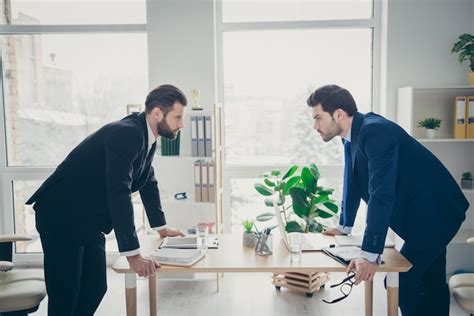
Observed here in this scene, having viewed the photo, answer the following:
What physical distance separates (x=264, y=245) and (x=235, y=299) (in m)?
1.41

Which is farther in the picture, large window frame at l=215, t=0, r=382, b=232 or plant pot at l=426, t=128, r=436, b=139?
large window frame at l=215, t=0, r=382, b=232

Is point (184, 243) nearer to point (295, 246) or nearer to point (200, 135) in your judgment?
point (295, 246)

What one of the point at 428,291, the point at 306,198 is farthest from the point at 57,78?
the point at 428,291

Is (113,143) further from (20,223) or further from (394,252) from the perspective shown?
(20,223)

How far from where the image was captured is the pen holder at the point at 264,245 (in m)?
2.48

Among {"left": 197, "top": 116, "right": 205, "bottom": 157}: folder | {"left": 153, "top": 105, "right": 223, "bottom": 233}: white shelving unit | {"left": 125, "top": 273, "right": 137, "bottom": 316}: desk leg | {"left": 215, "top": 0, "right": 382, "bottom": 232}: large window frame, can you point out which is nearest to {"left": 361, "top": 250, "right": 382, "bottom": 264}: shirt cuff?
{"left": 125, "top": 273, "right": 137, "bottom": 316}: desk leg

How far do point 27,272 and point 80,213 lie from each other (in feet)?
2.55

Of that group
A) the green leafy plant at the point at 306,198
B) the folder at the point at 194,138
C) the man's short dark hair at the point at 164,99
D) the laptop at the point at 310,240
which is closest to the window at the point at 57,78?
the folder at the point at 194,138

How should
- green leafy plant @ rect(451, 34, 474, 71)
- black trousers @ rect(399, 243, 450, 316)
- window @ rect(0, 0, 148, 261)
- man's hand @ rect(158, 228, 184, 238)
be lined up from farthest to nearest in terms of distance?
1. window @ rect(0, 0, 148, 261)
2. green leafy plant @ rect(451, 34, 474, 71)
3. man's hand @ rect(158, 228, 184, 238)
4. black trousers @ rect(399, 243, 450, 316)

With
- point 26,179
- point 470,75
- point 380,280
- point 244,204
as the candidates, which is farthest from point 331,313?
point 26,179

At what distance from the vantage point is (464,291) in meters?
2.51

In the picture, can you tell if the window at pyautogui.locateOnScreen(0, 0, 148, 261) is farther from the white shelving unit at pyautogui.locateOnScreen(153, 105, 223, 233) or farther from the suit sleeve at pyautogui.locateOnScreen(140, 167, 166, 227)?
the suit sleeve at pyautogui.locateOnScreen(140, 167, 166, 227)

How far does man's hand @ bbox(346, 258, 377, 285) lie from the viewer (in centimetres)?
221

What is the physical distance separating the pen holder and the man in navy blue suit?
45cm
